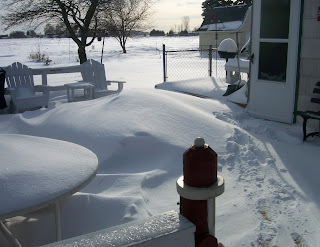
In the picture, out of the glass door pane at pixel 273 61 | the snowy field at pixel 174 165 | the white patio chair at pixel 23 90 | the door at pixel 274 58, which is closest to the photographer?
the snowy field at pixel 174 165

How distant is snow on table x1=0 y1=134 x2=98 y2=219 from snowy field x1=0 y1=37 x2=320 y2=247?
0.59 m

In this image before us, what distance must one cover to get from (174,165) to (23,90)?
542 cm

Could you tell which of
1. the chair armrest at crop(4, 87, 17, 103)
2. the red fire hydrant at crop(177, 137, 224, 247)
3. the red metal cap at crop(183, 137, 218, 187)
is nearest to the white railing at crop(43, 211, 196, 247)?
the red fire hydrant at crop(177, 137, 224, 247)

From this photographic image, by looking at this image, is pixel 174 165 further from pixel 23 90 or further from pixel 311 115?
pixel 23 90

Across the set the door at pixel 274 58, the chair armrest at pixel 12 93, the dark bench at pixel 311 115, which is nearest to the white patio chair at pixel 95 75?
the chair armrest at pixel 12 93

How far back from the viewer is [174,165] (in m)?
4.41

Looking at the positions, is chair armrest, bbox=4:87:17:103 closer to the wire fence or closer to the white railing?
the wire fence

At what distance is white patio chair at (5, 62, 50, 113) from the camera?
8.02m

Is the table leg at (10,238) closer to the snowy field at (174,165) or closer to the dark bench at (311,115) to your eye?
the snowy field at (174,165)

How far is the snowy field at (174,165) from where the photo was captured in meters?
3.20

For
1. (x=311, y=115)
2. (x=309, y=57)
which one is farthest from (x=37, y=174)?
(x=309, y=57)

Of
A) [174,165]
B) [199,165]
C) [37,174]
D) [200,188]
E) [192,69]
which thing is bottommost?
[174,165]

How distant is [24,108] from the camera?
8.10m

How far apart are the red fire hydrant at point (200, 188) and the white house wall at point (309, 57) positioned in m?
4.96
